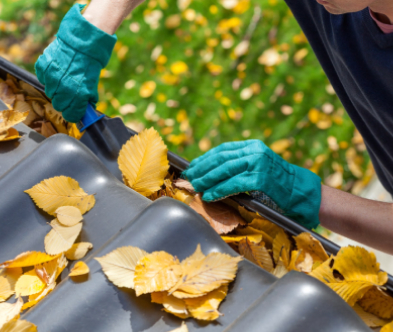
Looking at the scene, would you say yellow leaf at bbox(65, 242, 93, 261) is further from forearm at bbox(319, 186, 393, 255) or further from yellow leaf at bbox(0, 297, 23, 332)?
forearm at bbox(319, 186, 393, 255)

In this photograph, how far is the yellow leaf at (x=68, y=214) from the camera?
34.5 inches

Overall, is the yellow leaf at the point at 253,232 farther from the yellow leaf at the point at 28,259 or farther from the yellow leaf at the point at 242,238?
the yellow leaf at the point at 28,259

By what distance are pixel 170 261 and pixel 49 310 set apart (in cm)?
25

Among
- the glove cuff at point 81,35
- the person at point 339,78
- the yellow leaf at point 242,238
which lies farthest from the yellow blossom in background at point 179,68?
the yellow leaf at point 242,238

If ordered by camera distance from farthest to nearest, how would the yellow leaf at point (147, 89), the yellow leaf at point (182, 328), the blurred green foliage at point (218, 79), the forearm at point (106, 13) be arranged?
the yellow leaf at point (147, 89) < the blurred green foliage at point (218, 79) < the forearm at point (106, 13) < the yellow leaf at point (182, 328)

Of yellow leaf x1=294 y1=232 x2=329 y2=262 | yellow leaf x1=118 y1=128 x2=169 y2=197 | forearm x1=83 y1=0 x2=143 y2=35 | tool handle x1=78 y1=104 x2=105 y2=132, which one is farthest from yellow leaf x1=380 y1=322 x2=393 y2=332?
forearm x1=83 y1=0 x2=143 y2=35

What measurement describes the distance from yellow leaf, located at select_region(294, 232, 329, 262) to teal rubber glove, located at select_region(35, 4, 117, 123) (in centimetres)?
74

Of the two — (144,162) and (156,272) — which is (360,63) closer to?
→ (144,162)

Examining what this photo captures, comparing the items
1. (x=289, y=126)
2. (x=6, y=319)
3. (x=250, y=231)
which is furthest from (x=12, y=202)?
(x=289, y=126)

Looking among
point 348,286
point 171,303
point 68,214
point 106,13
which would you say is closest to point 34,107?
point 106,13

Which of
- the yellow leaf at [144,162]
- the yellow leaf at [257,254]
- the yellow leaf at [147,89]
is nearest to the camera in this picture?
the yellow leaf at [257,254]

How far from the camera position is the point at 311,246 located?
0.88m

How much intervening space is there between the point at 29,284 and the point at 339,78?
1195 mm

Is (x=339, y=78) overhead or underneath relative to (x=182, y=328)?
overhead
